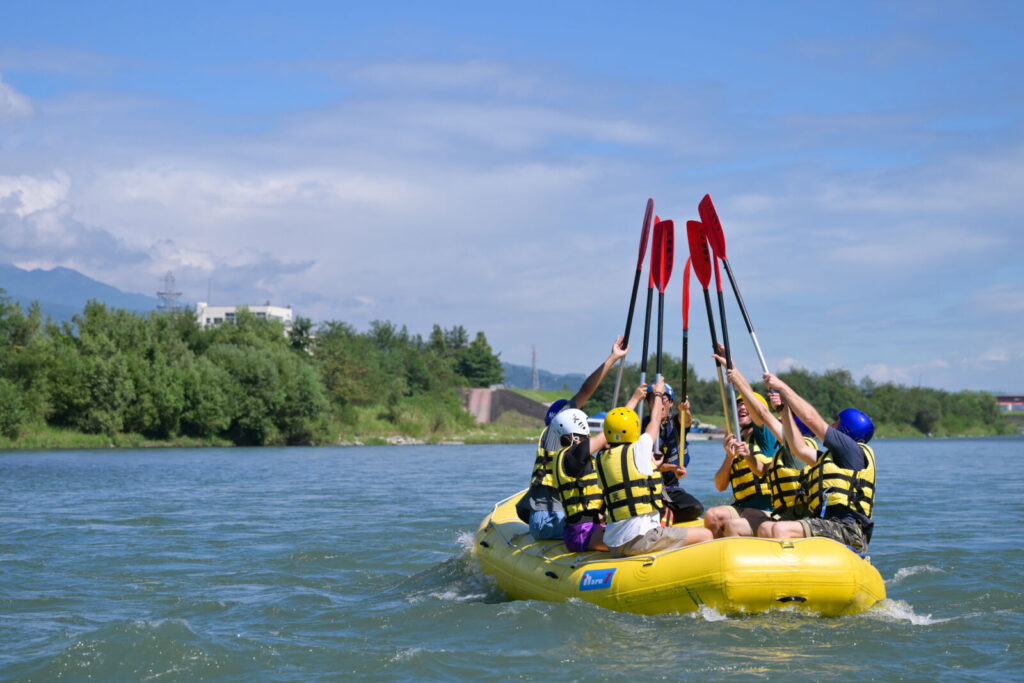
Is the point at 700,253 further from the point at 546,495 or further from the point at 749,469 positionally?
the point at 546,495

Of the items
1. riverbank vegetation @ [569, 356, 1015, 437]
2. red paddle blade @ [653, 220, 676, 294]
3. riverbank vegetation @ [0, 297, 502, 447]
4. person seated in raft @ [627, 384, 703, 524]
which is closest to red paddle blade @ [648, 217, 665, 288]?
red paddle blade @ [653, 220, 676, 294]

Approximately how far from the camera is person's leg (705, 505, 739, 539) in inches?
291

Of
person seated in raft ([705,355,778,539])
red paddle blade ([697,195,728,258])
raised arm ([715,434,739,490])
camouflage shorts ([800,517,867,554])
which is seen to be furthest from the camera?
red paddle blade ([697,195,728,258])

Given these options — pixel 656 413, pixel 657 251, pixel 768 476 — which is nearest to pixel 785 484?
pixel 768 476

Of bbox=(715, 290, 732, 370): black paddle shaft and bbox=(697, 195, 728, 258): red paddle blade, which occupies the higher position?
bbox=(697, 195, 728, 258): red paddle blade

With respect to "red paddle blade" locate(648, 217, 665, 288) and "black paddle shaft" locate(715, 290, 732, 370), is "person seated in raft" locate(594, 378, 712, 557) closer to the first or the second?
"black paddle shaft" locate(715, 290, 732, 370)

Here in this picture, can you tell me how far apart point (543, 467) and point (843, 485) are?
8.01ft

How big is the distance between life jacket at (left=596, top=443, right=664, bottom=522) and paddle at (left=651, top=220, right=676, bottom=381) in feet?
12.1

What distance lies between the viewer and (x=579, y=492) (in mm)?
7586

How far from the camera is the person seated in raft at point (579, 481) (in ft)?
24.3

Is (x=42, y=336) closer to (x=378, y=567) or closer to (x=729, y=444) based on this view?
(x=378, y=567)

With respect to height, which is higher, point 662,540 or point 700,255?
point 700,255

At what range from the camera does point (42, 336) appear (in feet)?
148

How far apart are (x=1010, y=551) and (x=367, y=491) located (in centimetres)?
1348
